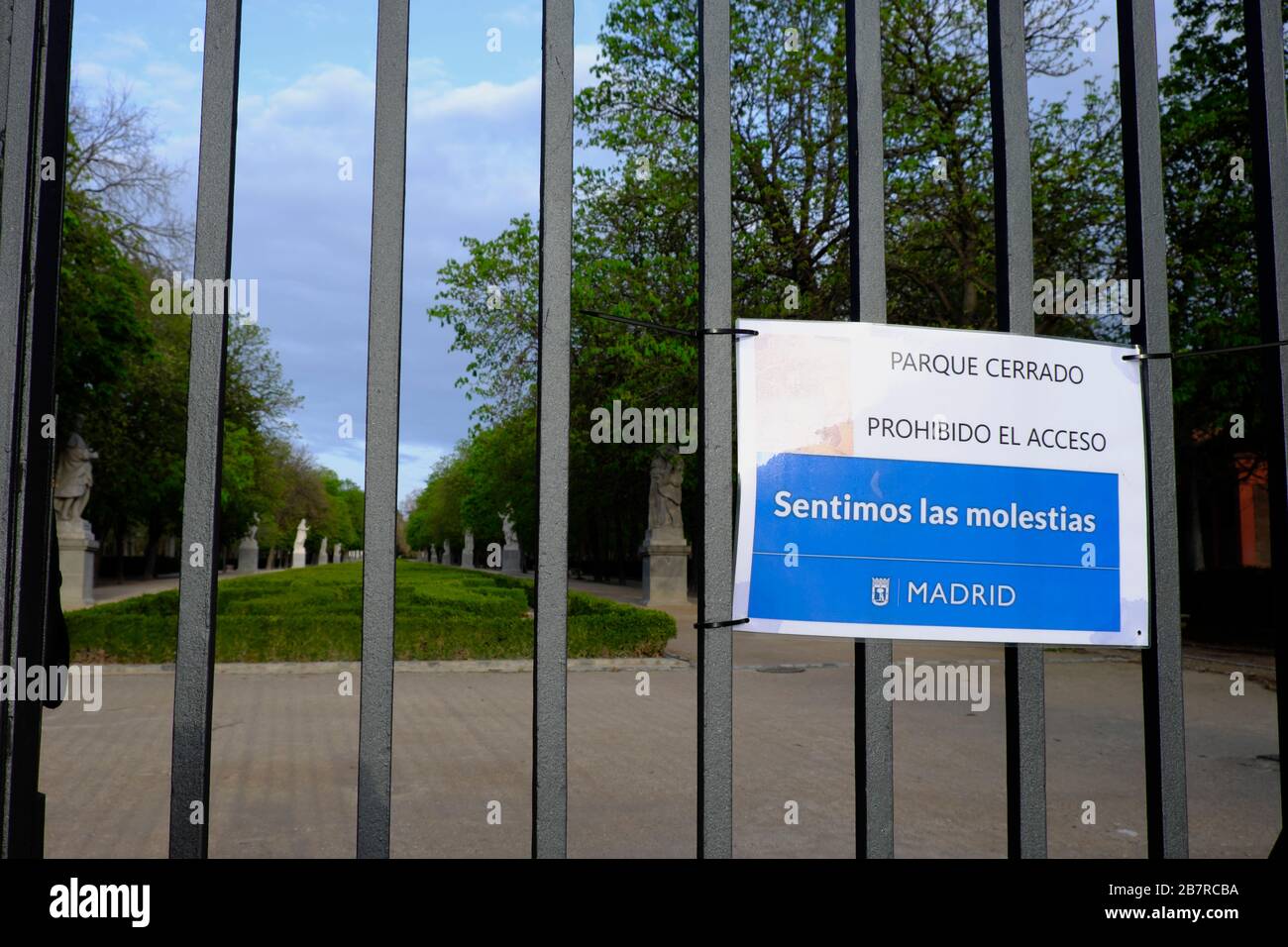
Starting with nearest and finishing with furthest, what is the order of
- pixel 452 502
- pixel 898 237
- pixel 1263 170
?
pixel 1263 170 → pixel 898 237 → pixel 452 502

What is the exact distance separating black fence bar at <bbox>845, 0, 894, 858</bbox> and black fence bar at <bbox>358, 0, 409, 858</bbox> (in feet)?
3.05

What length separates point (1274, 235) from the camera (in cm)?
248

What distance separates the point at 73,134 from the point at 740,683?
63.1 feet

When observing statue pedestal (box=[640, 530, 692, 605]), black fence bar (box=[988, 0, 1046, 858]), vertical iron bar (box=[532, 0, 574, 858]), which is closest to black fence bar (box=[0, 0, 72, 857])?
vertical iron bar (box=[532, 0, 574, 858])

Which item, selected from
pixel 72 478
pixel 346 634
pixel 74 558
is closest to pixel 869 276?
pixel 346 634

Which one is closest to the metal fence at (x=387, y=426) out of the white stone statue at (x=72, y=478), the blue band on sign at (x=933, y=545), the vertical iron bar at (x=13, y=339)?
the vertical iron bar at (x=13, y=339)

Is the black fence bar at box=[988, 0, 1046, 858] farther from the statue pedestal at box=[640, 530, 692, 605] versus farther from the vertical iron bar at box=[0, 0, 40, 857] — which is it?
the statue pedestal at box=[640, 530, 692, 605]

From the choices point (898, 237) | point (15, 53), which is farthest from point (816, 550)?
point (898, 237)

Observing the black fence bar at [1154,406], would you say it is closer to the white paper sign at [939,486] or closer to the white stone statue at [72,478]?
the white paper sign at [939,486]

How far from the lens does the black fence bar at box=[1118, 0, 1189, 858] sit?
7.79 feet

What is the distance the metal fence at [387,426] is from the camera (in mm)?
1957

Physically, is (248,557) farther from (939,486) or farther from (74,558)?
(939,486)

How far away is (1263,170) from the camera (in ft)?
8.21
